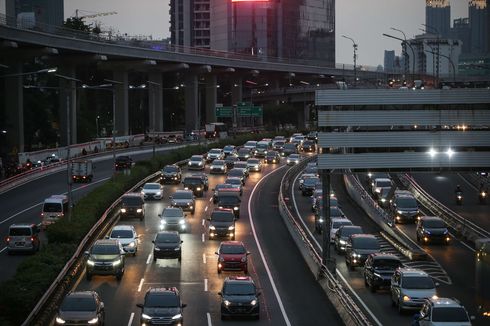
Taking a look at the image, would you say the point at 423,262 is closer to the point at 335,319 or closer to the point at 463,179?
the point at 335,319

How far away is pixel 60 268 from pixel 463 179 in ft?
183

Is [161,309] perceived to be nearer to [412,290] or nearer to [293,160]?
[412,290]

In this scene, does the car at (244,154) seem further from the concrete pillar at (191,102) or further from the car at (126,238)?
the car at (126,238)

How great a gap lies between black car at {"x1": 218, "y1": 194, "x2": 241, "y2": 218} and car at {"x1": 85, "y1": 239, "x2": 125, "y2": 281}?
847 inches

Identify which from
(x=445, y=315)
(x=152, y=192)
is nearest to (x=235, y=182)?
(x=152, y=192)

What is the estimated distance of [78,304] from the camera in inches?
1136

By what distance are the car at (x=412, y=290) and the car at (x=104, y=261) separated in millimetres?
12314

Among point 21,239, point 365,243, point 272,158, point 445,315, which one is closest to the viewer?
point 445,315

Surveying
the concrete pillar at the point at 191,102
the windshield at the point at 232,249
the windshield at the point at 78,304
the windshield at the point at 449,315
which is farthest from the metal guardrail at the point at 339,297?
the concrete pillar at the point at 191,102

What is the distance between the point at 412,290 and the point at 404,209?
90.1 feet

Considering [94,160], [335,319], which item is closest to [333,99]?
[335,319]

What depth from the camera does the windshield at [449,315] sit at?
26.3m

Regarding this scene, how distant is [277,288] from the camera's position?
38469 millimetres

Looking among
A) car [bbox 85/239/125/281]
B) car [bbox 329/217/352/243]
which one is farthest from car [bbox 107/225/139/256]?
car [bbox 329/217/352/243]
